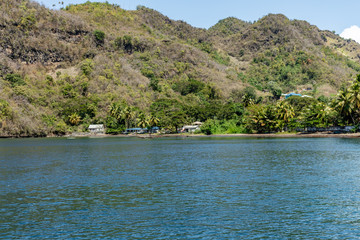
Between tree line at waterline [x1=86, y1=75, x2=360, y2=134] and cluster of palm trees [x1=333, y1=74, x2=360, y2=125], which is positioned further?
tree line at waterline [x1=86, y1=75, x2=360, y2=134]

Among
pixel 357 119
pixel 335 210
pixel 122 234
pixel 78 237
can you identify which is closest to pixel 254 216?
pixel 335 210

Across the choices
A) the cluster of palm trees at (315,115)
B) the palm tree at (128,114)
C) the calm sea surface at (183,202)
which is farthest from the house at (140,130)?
the calm sea surface at (183,202)

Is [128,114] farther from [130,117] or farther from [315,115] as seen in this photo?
[315,115]

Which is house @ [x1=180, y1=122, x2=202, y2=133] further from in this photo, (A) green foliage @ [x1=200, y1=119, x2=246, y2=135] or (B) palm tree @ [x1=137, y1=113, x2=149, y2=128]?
(B) palm tree @ [x1=137, y1=113, x2=149, y2=128]

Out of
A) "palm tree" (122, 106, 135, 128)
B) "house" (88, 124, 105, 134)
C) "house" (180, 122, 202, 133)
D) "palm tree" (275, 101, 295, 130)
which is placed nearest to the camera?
"palm tree" (275, 101, 295, 130)

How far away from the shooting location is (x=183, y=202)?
1315 inches

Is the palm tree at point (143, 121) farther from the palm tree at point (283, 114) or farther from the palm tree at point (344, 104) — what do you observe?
the palm tree at point (344, 104)

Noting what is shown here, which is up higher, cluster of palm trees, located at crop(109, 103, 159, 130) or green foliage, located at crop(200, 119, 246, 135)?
cluster of palm trees, located at crop(109, 103, 159, 130)

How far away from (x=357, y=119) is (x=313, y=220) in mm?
109999

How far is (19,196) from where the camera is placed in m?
37.0

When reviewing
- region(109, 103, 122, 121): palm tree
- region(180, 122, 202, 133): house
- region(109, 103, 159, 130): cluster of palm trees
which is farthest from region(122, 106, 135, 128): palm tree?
region(180, 122, 202, 133): house

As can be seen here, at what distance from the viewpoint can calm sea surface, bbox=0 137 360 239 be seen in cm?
2527

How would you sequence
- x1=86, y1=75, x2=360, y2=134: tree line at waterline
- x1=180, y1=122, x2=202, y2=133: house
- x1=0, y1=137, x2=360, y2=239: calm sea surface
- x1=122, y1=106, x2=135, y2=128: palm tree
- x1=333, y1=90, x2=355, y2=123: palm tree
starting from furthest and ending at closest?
x1=122, y1=106, x2=135, y2=128: palm tree → x1=180, y1=122, x2=202, y2=133: house → x1=86, y1=75, x2=360, y2=134: tree line at waterline → x1=333, y1=90, x2=355, y2=123: palm tree → x1=0, y1=137, x2=360, y2=239: calm sea surface

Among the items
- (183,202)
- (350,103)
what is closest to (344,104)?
(350,103)
